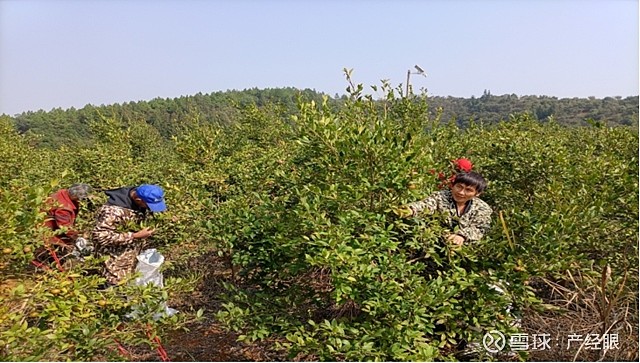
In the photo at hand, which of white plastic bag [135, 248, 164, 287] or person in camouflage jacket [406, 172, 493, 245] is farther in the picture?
white plastic bag [135, 248, 164, 287]

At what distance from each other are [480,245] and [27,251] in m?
2.49

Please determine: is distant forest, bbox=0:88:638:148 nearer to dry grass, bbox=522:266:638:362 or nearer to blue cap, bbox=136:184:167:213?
blue cap, bbox=136:184:167:213

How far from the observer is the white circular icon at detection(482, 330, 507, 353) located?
262 cm

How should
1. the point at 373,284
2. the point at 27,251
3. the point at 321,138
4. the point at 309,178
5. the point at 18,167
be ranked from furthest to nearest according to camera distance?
1. the point at 18,167
2. the point at 309,178
3. the point at 321,138
4. the point at 373,284
5. the point at 27,251

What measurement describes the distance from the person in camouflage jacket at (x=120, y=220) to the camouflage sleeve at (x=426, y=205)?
6.84 feet

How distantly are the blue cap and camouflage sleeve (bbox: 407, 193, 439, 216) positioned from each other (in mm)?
2075

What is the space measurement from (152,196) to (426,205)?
2.18 meters

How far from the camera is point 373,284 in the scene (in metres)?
2.46

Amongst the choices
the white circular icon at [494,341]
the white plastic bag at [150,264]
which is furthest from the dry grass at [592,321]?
the white plastic bag at [150,264]

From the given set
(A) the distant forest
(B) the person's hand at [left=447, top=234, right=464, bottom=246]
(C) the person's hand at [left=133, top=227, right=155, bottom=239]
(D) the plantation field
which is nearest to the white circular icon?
(D) the plantation field

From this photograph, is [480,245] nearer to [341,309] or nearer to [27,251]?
[341,309]

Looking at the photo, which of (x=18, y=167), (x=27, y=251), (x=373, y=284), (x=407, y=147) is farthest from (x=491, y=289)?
(x=18, y=167)

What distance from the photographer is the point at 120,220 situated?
12.3 feet

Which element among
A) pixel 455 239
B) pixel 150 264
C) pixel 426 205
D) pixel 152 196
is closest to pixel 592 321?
pixel 455 239
